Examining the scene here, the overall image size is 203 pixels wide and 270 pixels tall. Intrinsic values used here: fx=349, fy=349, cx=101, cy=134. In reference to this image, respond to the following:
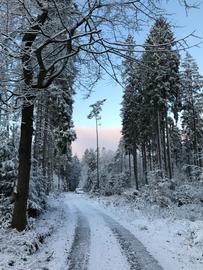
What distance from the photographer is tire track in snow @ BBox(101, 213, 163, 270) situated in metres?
7.77

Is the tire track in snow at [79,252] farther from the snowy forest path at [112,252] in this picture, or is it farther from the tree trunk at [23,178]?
the tree trunk at [23,178]

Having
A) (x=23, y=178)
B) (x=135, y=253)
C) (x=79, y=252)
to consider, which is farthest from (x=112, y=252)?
(x=23, y=178)

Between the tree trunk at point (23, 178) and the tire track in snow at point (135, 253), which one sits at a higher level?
the tree trunk at point (23, 178)

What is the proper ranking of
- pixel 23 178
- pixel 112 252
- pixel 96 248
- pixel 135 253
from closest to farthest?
pixel 135 253 < pixel 112 252 < pixel 96 248 < pixel 23 178

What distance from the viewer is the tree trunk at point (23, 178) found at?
36.5 ft

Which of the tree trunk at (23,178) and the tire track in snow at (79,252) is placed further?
the tree trunk at (23,178)

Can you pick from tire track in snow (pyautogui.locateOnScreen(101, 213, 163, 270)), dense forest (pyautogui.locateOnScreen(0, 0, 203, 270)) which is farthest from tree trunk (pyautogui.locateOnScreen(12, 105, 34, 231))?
tire track in snow (pyautogui.locateOnScreen(101, 213, 163, 270))

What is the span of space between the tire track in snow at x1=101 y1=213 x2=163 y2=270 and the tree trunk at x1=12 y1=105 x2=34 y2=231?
3.24m

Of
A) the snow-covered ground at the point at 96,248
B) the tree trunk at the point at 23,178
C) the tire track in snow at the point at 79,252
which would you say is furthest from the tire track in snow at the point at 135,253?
the tree trunk at the point at 23,178

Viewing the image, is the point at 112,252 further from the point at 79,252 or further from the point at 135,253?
the point at 79,252

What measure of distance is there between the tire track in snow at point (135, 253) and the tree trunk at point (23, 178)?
3238 millimetres

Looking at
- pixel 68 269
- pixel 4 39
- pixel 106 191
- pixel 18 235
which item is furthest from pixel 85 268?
pixel 106 191

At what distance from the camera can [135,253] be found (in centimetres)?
917

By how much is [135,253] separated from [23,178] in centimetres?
436
